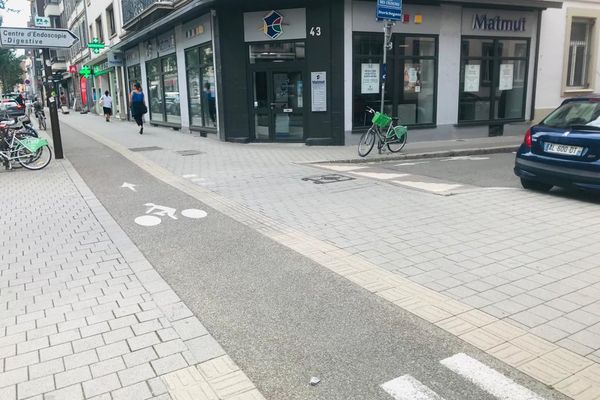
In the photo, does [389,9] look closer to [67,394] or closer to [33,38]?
[33,38]

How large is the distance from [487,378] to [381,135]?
10.3 metres

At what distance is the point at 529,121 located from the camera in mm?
18141

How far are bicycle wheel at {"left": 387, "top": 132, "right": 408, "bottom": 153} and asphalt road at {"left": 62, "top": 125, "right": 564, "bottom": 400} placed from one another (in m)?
7.57

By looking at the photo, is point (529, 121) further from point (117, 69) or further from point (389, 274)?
point (117, 69)

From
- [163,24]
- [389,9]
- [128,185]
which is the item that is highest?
[163,24]

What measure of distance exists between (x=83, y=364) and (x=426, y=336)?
2344 mm

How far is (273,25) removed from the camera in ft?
47.1

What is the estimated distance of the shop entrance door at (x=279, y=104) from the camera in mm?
14695

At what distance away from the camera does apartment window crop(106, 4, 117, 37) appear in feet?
97.1

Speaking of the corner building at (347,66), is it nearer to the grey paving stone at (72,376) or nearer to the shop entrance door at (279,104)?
the shop entrance door at (279,104)

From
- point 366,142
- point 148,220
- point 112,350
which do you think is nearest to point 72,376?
point 112,350

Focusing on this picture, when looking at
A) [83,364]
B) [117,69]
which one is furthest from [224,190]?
[117,69]

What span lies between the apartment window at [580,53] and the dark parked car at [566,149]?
12.4 m

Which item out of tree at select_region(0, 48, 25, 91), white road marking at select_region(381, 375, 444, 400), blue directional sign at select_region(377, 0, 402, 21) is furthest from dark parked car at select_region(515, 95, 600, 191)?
tree at select_region(0, 48, 25, 91)
